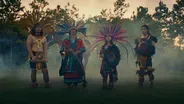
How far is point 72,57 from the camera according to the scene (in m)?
10.4

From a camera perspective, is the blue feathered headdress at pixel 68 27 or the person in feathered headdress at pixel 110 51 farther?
the blue feathered headdress at pixel 68 27

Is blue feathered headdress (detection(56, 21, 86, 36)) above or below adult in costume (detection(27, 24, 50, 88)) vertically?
above

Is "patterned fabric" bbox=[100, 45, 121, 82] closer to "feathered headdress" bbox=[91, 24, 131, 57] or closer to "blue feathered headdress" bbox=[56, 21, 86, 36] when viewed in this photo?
"feathered headdress" bbox=[91, 24, 131, 57]

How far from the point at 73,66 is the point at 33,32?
5.39 ft

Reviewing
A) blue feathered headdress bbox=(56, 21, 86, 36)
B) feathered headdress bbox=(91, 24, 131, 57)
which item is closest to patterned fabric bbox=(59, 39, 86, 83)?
blue feathered headdress bbox=(56, 21, 86, 36)

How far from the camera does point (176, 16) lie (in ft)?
173

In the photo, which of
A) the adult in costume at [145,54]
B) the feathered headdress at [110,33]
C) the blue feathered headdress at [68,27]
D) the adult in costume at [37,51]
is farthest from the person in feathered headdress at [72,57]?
the adult in costume at [145,54]

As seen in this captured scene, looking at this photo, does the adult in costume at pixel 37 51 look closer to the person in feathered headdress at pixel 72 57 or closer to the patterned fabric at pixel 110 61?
the person in feathered headdress at pixel 72 57

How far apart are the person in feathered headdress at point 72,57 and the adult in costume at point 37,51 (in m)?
0.63

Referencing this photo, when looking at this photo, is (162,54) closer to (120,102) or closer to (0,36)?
(0,36)

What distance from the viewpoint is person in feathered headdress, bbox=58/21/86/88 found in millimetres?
10312

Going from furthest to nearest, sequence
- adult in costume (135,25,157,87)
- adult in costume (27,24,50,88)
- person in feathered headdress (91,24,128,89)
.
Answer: adult in costume (135,25,157,87)
adult in costume (27,24,50,88)
person in feathered headdress (91,24,128,89)

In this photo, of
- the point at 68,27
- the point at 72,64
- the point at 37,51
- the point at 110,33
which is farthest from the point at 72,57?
the point at 110,33

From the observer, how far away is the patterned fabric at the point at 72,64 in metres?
10.3
